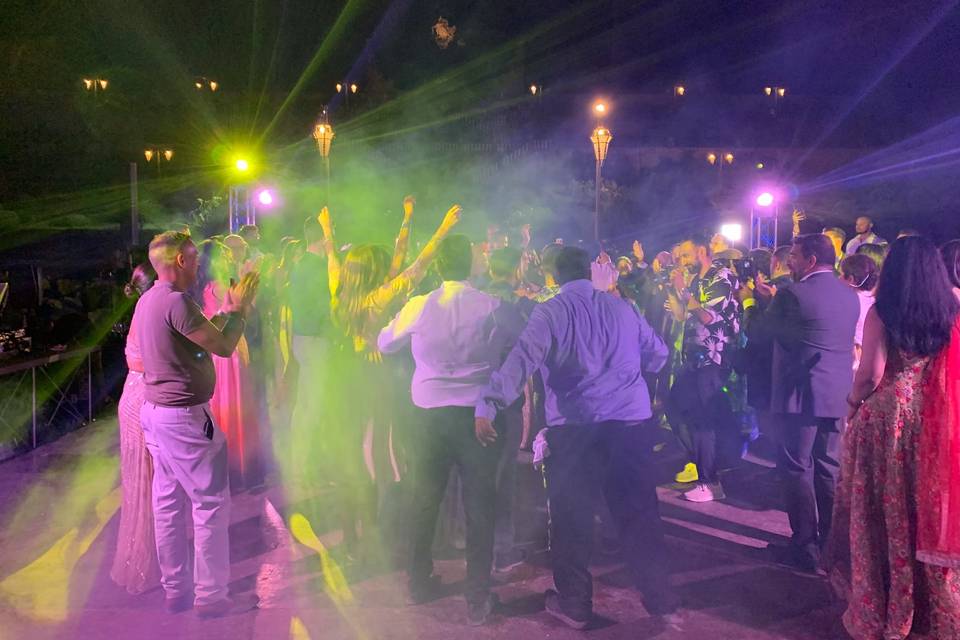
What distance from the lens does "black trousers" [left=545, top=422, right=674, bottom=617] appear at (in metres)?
4.05

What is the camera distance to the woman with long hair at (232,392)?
5.67m

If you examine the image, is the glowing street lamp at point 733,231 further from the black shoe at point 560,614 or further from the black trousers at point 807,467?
the black shoe at point 560,614

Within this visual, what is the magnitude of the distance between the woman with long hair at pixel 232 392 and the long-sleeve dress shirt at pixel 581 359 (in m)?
2.62

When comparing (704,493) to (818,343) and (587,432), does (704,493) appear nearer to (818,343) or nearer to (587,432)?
(818,343)

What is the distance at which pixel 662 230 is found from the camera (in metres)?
30.2

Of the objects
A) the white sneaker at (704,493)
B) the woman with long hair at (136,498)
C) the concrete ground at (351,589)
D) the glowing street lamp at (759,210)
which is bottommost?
the concrete ground at (351,589)

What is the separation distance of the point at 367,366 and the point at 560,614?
200 centimetres

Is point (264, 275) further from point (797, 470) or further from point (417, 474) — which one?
point (797, 470)

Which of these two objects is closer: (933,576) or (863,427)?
(933,576)

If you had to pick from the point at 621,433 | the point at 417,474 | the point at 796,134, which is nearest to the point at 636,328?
the point at 621,433

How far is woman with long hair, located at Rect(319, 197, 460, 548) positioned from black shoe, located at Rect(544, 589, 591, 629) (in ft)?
4.47

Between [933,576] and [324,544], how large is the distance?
3.63 m

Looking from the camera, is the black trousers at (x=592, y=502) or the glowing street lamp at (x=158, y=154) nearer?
the black trousers at (x=592, y=502)

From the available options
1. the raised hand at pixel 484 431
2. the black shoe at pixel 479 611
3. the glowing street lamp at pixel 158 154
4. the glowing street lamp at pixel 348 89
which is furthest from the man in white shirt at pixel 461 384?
the glowing street lamp at pixel 348 89
